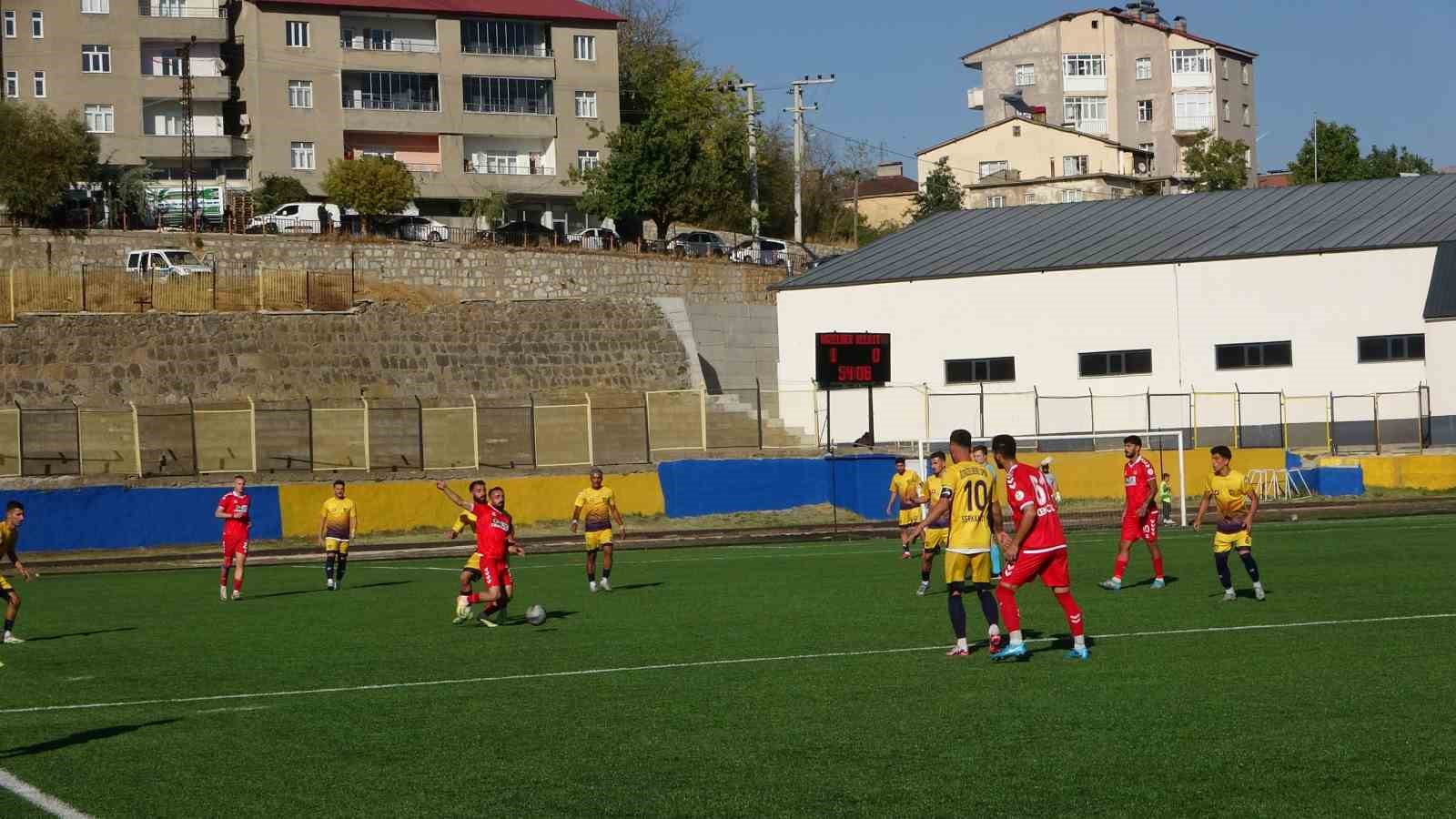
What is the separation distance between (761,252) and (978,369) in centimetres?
2270

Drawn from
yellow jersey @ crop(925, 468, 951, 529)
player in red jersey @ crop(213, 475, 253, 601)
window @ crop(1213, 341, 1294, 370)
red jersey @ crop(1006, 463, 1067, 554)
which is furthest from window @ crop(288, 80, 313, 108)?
red jersey @ crop(1006, 463, 1067, 554)

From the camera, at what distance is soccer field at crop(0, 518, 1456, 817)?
9.56 metres

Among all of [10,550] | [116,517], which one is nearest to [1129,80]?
[116,517]

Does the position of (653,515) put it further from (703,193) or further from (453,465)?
(703,193)

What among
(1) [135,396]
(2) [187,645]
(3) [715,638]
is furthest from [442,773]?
(1) [135,396]

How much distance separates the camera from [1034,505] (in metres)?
14.1

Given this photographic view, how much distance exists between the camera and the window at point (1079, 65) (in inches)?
4245

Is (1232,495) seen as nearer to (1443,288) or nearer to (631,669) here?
(631,669)

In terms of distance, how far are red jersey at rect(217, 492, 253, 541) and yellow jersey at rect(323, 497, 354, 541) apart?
1420mm

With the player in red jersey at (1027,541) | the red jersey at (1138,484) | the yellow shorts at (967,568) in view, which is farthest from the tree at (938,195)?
the player in red jersey at (1027,541)

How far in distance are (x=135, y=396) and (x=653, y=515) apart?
19.2 m

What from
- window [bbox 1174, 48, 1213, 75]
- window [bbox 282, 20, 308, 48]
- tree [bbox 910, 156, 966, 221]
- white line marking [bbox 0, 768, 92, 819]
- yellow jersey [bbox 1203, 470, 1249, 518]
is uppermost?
window [bbox 1174, 48, 1213, 75]

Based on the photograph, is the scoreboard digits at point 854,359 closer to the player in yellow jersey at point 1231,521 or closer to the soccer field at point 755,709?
the soccer field at point 755,709

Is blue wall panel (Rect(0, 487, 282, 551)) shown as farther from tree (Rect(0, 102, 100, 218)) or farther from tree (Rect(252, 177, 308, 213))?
tree (Rect(252, 177, 308, 213))
